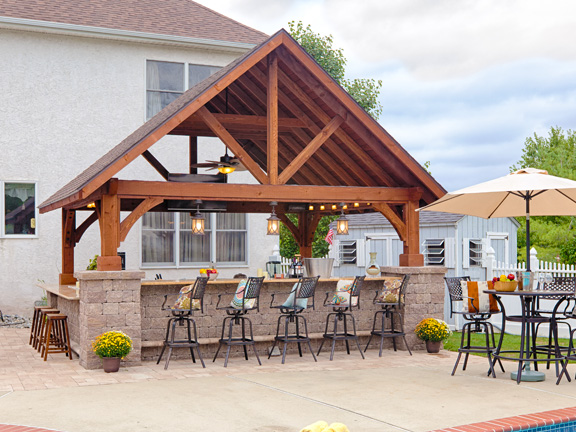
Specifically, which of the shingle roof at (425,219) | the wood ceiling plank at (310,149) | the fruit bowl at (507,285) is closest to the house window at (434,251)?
the shingle roof at (425,219)

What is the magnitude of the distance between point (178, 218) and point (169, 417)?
10.7m

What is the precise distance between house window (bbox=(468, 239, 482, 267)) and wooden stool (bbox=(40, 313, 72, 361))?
9.67 metres

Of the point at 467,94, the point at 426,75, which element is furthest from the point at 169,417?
the point at 467,94

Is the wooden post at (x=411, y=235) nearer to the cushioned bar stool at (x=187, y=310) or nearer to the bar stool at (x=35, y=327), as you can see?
the cushioned bar stool at (x=187, y=310)

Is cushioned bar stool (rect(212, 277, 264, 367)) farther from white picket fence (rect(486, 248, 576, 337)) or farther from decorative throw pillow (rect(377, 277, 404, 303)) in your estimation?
white picket fence (rect(486, 248, 576, 337))

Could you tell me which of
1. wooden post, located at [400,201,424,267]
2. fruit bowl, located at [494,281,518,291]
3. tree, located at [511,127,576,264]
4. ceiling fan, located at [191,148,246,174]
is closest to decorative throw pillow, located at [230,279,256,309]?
ceiling fan, located at [191,148,246,174]

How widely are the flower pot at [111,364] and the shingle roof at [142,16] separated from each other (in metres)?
9.65

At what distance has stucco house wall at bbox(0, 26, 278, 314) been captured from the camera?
16188mm

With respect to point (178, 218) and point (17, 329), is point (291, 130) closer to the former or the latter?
point (178, 218)

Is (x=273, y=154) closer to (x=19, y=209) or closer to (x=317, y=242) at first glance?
(x=19, y=209)

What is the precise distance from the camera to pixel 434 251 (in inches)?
697

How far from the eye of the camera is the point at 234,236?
18.1 metres

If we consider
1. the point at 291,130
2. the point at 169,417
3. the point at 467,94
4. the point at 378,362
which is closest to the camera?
the point at 169,417

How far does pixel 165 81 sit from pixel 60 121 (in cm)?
268
